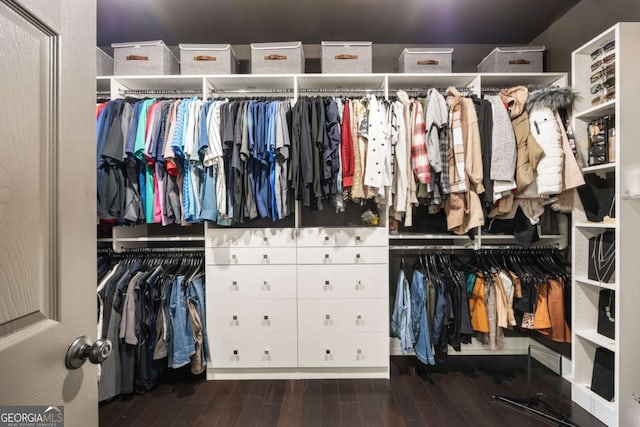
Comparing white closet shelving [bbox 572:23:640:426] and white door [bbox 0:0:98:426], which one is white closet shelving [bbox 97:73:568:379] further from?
white door [bbox 0:0:98:426]

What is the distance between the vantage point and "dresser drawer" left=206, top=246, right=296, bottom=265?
213 cm

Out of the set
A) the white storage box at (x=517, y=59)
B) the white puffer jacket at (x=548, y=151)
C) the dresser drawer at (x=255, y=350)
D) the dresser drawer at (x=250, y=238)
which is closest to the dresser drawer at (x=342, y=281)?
the dresser drawer at (x=250, y=238)

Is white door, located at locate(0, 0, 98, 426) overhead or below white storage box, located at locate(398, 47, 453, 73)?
below

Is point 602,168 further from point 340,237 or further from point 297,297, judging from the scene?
point 297,297

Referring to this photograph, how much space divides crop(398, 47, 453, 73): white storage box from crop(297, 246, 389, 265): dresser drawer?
1.39 metres

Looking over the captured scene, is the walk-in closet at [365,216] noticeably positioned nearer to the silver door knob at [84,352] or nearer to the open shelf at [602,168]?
the open shelf at [602,168]

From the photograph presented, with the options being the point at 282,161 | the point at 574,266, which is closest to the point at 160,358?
the point at 282,161

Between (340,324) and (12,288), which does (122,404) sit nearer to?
(340,324)

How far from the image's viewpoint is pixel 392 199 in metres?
2.08

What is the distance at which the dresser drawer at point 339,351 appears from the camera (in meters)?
2.12

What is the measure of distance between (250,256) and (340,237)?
0.66m

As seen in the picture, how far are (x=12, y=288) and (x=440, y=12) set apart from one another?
2.76 metres

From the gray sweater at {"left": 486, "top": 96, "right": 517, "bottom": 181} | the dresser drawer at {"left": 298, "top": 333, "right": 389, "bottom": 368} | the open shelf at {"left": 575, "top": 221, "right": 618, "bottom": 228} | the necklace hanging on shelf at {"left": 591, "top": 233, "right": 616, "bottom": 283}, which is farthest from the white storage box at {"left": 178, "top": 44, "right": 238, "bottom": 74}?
the necklace hanging on shelf at {"left": 591, "top": 233, "right": 616, "bottom": 283}
